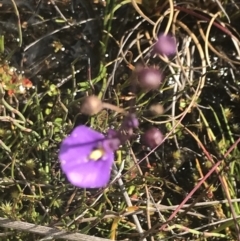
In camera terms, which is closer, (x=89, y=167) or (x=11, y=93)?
(x=89, y=167)

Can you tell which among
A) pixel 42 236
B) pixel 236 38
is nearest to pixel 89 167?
pixel 42 236

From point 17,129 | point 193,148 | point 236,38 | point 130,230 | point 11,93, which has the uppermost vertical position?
point 236,38

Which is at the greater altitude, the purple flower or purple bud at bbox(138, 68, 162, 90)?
purple bud at bbox(138, 68, 162, 90)

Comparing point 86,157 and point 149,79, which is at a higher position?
point 149,79

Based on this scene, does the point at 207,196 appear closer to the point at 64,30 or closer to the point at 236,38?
the point at 236,38

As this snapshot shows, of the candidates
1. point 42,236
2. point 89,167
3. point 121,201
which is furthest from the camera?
point 121,201

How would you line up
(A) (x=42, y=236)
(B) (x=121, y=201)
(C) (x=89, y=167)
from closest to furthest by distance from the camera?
(C) (x=89, y=167)
(A) (x=42, y=236)
(B) (x=121, y=201)

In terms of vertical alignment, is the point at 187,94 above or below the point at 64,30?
below

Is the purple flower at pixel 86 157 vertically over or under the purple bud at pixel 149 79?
under
